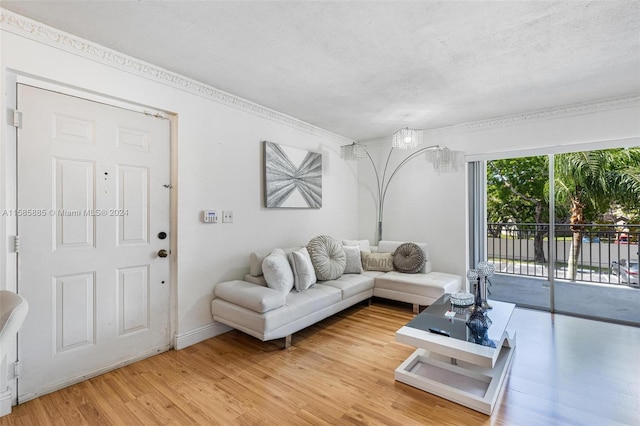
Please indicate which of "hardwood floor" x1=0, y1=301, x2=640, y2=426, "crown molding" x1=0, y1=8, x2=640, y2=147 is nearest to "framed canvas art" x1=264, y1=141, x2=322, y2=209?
"crown molding" x1=0, y1=8, x2=640, y2=147

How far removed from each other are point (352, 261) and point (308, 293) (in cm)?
111

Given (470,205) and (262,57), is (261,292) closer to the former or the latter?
(262,57)

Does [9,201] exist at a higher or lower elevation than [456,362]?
higher

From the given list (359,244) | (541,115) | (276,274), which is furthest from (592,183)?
(276,274)

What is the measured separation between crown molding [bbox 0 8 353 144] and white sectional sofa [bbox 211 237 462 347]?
1.68 m

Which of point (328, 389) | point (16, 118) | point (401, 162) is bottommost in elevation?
point (328, 389)

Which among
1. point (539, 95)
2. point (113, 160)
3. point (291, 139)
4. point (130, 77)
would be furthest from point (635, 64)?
point (113, 160)

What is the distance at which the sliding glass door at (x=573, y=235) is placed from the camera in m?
3.84

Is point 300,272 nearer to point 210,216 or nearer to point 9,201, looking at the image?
point 210,216

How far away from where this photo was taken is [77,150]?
2162mm

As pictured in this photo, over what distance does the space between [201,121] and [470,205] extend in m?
3.73

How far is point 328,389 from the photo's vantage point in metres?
2.07

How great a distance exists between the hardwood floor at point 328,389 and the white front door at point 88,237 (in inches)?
9.2

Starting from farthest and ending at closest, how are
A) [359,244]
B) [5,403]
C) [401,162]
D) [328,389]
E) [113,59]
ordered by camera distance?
[401,162] < [359,244] < [113,59] < [328,389] < [5,403]
